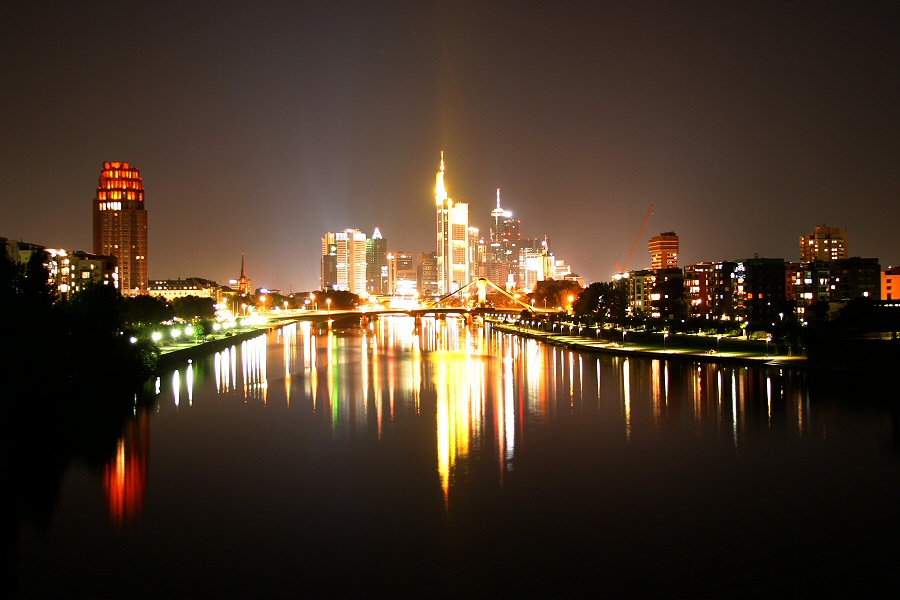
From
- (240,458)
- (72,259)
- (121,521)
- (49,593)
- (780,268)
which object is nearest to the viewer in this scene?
(49,593)

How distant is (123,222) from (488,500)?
78459 mm

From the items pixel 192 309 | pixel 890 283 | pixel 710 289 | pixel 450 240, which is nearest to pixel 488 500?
pixel 192 309

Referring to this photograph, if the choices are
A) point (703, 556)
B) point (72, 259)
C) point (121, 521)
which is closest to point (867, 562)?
point (703, 556)

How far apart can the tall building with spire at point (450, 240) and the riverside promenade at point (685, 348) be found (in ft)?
349

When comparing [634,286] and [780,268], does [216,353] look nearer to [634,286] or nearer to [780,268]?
[780,268]

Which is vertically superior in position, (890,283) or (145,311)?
(890,283)

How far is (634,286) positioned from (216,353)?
1758 inches

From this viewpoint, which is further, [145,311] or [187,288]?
[187,288]

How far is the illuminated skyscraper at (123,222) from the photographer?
78000 millimetres

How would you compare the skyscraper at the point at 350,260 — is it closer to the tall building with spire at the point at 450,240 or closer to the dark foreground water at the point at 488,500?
the tall building with spire at the point at 450,240

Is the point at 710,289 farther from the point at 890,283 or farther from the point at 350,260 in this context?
the point at 350,260

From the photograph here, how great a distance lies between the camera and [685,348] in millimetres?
A: 26594

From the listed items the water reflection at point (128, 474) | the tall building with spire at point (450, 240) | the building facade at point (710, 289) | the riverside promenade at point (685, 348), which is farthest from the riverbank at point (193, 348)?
the tall building with spire at point (450, 240)

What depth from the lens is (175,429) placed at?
42.2 ft
